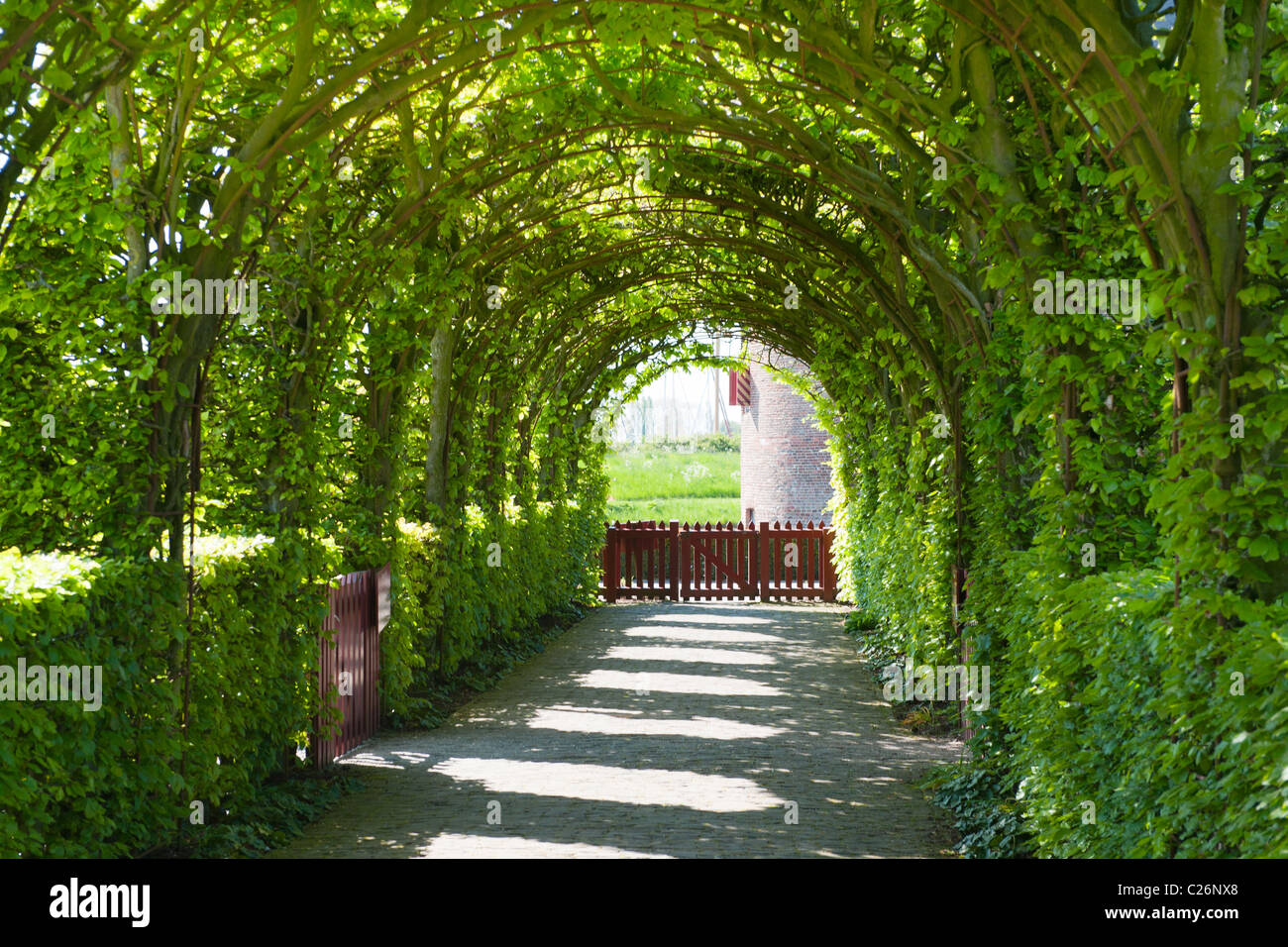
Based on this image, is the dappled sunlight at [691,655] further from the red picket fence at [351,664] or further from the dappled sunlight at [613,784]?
Result: the dappled sunlight at [613,784]

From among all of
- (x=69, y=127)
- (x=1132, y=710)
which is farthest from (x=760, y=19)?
(x=1132, y=710)

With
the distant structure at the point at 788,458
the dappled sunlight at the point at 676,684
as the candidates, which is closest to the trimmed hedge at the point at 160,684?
the dappled sunlight at the point at 676,684

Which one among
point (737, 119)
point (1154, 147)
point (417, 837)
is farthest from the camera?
point (737, 119)

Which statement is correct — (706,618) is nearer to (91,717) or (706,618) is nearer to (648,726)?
(648,726)

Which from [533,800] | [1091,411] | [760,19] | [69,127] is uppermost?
[760,19]

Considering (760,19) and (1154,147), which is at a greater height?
(760,19)

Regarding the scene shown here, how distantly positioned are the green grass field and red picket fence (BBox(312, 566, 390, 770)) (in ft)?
89.9

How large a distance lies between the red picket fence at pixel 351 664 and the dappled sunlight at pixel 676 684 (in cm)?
317

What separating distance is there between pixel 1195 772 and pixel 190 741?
14.6 ft

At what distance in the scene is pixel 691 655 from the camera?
14.4 m

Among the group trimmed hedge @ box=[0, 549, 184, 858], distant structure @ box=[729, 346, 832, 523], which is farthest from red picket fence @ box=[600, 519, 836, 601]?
trimmed hedge @ box=[0, 549, 184, 858]

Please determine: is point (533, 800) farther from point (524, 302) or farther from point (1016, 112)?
point (524, 302)

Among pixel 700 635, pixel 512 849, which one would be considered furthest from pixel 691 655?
pixel 512 849
